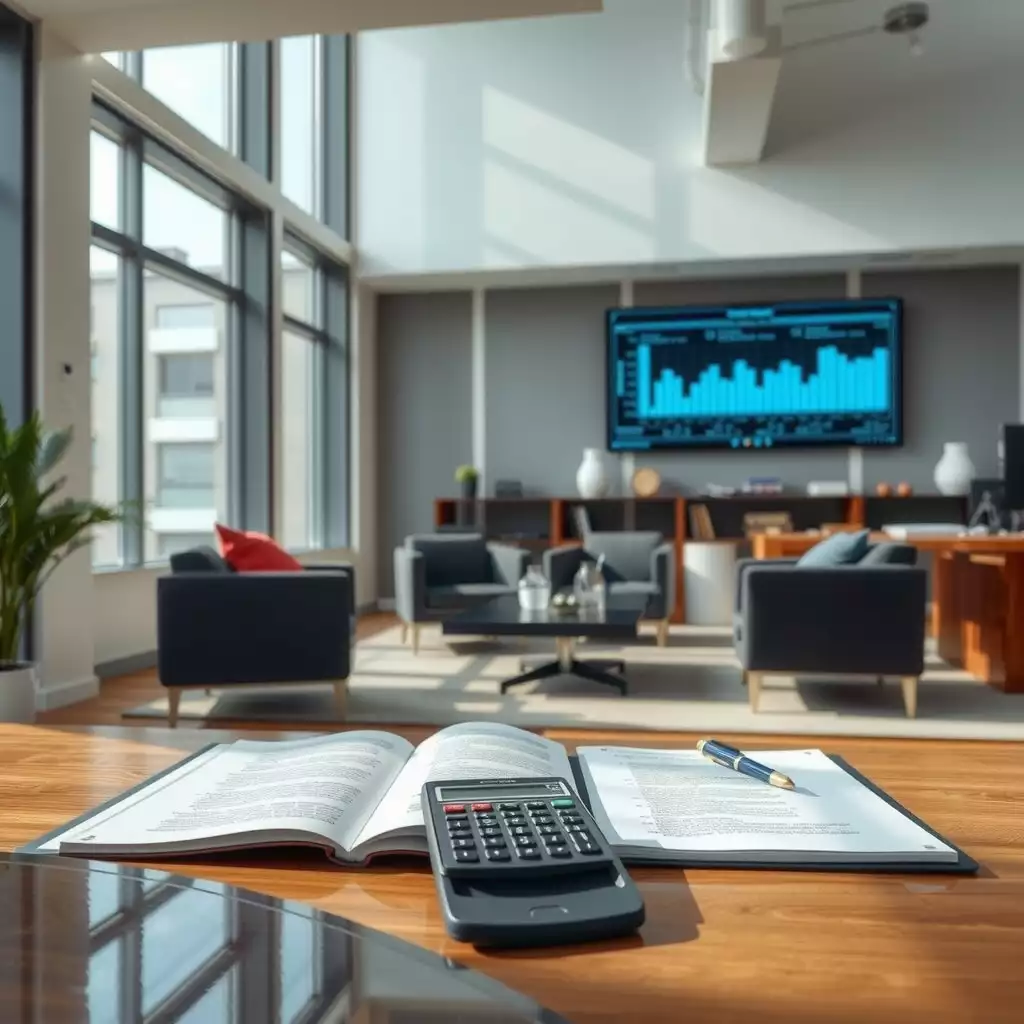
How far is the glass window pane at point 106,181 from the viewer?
5.07m

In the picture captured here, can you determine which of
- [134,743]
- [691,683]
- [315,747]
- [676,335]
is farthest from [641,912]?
[676,335]

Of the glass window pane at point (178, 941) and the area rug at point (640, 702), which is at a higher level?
the glass window pane at point (178, 941)

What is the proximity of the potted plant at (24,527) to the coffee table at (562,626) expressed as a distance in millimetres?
1518

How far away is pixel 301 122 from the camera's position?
7547 mm

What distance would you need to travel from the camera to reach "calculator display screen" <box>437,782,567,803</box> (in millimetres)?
673

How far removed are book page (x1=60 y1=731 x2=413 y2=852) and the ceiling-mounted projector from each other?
16.9 ft

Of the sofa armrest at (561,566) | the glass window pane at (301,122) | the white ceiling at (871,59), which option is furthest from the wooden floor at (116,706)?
the white ceiling at (871,59)

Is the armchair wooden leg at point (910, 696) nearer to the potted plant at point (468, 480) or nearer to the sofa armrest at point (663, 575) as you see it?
the sofa armrest at point (663, 575)

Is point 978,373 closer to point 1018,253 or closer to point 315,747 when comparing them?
point 1018,253

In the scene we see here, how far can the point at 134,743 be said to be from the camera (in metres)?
0.98

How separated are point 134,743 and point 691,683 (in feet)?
13.7

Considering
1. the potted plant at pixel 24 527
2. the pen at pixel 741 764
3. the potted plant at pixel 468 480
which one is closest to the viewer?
the pen at pixel 741 764

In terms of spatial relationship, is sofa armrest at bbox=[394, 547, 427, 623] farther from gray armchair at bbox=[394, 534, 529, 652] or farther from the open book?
the open book

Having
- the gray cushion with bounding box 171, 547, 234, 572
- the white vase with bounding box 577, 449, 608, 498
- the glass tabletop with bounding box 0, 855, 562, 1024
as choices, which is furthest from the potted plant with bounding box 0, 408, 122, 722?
the white vase with bounding box 577, 449, 608, 498
